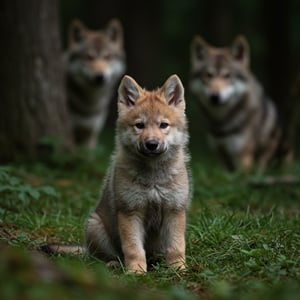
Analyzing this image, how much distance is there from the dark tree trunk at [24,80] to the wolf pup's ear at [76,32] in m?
3.14

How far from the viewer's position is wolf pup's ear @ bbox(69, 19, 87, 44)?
1162cm

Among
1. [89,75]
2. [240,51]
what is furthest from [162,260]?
[89,75]

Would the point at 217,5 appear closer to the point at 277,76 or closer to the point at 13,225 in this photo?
the point at 277,76

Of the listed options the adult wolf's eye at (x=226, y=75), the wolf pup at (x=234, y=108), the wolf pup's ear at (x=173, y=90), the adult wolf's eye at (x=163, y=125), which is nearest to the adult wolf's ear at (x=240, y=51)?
the wolf pup at (x=234, y=108)

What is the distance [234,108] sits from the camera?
437 inches

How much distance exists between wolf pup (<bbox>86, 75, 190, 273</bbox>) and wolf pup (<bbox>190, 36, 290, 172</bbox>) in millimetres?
5445

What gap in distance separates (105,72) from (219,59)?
2047 mm

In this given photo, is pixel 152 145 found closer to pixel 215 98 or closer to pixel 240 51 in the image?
pixel 215 98

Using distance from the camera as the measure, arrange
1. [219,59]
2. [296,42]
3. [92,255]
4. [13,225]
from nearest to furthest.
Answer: [92,255]
[13,225]
[219,59]
[296,42]

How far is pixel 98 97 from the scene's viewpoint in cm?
1174

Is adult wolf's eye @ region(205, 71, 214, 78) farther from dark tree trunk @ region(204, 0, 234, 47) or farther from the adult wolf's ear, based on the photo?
dark tree trunk @ region(204, 0, 234, 47)

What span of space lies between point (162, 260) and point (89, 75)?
671cm

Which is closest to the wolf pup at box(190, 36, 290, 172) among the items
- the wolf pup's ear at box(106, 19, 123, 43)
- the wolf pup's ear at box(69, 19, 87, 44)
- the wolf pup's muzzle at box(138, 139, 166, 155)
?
Answer: the wolf pup's ear at box(106, 19, 123, 43)

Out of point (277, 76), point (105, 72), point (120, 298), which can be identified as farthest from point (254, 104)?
point (120, 298)
